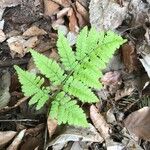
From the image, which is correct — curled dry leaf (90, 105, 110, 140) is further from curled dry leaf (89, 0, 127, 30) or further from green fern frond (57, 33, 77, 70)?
curled dry leaf (89, 0, 127, 30)

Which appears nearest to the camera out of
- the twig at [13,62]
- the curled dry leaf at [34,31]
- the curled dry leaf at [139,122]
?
the curled dry leaf at [139,122]

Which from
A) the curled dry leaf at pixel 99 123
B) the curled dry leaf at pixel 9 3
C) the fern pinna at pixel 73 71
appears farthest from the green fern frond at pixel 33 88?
the curled dry leaf at pixel 9 3

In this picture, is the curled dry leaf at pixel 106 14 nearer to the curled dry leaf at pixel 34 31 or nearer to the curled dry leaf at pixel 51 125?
the curled dry leaf at pixel 34 31

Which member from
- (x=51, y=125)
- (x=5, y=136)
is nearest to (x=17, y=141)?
(x=5, y=136)

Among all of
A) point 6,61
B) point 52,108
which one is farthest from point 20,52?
point 52,108

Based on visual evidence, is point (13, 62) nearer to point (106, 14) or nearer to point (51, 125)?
point (51, 125)

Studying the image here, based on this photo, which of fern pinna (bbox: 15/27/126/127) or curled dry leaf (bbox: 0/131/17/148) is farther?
curled dry leaf (bbox: 0/131/17/148)

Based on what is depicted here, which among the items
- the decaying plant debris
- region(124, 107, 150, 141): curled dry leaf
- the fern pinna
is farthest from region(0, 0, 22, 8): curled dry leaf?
region(124, 107, 150, 141): curled dry leaf
